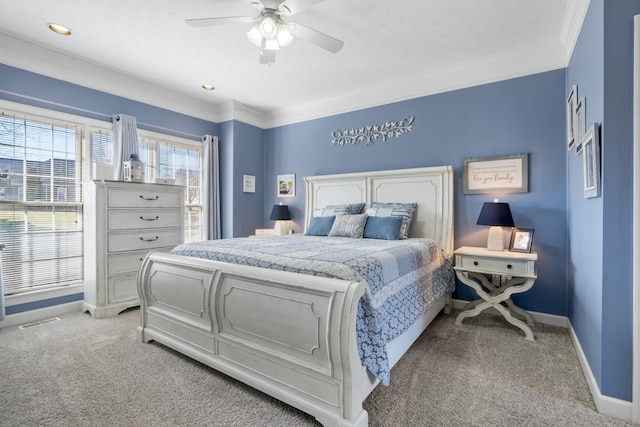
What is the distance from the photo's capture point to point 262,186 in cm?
516

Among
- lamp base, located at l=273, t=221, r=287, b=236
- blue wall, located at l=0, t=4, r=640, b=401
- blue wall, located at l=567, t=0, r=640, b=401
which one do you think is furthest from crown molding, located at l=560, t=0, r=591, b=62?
lamp base, located at l=273, t=221, r=287, b=236

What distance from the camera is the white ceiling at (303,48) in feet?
7.97

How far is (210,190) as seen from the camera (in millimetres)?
4594

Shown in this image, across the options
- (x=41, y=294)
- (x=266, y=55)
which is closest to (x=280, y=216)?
(x=266, y=55)

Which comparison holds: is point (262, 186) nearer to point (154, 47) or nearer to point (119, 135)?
point (119, 135)

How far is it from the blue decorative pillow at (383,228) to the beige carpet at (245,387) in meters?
1.00

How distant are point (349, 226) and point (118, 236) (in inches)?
97.4

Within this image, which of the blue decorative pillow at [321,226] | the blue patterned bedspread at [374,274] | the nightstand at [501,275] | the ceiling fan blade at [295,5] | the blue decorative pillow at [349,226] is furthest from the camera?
the blue decorative pillow at [321,226]

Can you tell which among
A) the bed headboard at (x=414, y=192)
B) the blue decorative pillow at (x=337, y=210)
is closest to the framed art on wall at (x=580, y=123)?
the bed headboard at (x=414, y=192)

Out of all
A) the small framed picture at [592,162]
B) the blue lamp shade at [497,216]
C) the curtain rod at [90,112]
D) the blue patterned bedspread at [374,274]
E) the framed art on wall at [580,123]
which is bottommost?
the blue patterned bedspread at [374,274]

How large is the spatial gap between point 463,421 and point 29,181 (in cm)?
418

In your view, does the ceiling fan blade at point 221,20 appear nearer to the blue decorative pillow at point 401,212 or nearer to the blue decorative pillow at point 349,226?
the blue decorative pillow at point 349,226

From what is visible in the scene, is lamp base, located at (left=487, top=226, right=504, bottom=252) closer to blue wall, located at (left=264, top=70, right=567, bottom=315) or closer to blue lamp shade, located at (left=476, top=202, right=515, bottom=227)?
blue lamp shade, located at (left=476, top=202, right=515, bottom=227)

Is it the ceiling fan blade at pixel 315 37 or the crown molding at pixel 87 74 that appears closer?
the ceiling fan blade at pixel 315 37
